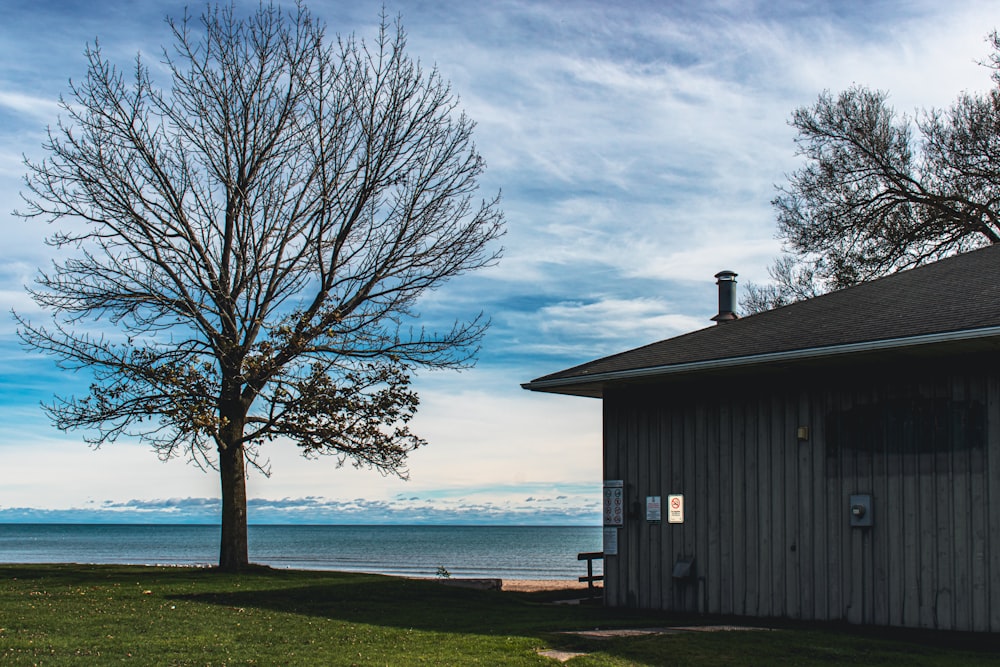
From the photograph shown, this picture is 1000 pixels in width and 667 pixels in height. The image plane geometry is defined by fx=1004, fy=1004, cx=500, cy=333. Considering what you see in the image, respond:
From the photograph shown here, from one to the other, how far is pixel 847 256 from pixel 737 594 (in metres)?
14.5

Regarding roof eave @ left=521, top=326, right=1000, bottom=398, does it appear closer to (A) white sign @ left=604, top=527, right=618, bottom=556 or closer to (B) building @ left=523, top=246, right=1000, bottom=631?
(B) building @ left=523, top=246, right=1000, bottom=631

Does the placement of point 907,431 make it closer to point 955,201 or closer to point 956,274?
point 956,274

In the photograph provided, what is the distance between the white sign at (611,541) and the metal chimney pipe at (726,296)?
4.77 metres

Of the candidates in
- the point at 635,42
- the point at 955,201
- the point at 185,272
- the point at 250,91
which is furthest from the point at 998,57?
the point at 185,272

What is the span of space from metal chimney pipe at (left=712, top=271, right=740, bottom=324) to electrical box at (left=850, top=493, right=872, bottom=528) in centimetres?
619

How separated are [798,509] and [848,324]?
2494 mm

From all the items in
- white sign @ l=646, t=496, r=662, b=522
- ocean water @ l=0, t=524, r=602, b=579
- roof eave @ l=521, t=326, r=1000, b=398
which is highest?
roof eave @ l=521, t=326, r=1000, b=398

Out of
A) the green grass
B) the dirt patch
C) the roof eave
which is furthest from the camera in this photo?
the dirt patch

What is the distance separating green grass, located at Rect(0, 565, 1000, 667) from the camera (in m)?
9.87

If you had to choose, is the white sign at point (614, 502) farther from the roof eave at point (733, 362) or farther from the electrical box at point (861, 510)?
the electrical box at point (861, 510)

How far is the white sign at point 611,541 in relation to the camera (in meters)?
15.4

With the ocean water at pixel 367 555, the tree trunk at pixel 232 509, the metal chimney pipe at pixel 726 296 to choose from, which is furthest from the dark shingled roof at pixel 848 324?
the ocean water at pixel 367 555

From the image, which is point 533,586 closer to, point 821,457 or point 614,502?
point 614,502

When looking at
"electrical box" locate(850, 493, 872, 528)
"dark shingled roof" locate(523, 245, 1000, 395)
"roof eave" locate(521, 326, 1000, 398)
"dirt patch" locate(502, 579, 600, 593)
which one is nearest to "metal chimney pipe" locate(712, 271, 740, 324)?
"dark shingled roof" locate(523, 245, 1000, 395)
